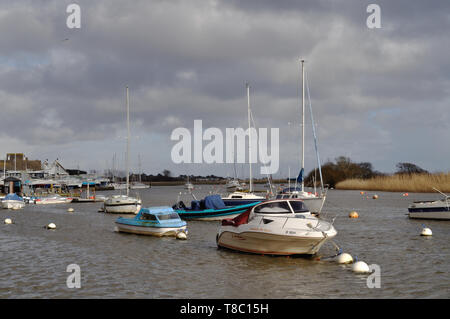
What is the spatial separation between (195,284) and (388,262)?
30.5ft

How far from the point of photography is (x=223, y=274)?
17469mm

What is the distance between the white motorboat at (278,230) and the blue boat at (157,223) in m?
6.64

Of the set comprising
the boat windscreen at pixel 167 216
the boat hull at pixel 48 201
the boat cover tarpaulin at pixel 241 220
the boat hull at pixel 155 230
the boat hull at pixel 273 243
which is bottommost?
the boat hull at pixel 48 201

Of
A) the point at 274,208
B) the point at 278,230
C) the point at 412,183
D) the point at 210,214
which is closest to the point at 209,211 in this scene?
the point at 210,214

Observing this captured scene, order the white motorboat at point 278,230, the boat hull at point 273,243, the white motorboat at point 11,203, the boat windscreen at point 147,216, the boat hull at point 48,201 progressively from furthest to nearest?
the boat hull at point 48,201
the white motorboat at point 11,203
the boat windscreen at point 147,216
the boat hull at point 273,243
the white motorboat at point 278,230

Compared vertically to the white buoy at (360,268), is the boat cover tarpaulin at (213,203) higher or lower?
higher

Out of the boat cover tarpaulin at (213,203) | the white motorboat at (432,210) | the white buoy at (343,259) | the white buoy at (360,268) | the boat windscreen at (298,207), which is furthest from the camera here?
the boat cover tarpaulin at (213,203)

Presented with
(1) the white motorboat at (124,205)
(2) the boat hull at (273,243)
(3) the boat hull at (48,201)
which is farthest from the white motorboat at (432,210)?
(3) the boat hull at (48,201)

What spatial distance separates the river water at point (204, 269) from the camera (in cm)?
1484

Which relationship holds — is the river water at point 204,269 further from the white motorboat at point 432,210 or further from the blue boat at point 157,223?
the white motorboat at point 432,210

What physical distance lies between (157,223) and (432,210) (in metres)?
24.4

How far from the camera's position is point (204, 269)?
1844 centimetres
